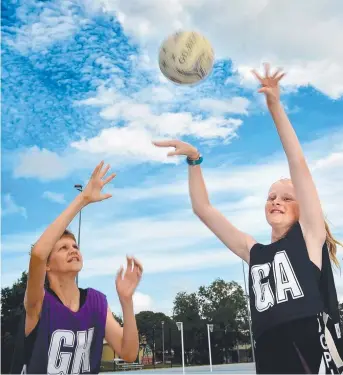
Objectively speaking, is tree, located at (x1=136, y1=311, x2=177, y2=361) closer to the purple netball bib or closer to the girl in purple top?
the girl in purple top

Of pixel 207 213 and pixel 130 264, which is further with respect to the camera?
pixel 207 213

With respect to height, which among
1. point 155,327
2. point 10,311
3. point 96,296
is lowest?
point 96,296

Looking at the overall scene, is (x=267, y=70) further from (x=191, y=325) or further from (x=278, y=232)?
(x=191, y=325)

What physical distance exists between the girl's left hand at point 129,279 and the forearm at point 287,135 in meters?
1.77

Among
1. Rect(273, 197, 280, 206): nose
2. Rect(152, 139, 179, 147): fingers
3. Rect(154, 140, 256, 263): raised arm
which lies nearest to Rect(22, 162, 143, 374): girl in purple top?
Rect(152, 139, 179, 147): fingers

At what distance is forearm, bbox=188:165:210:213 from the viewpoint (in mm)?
5078

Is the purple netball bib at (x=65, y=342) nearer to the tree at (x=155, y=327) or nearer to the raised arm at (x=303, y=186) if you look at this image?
the raised arm at (x=303, y=186)

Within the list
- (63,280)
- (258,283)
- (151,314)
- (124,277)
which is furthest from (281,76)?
(151,314)

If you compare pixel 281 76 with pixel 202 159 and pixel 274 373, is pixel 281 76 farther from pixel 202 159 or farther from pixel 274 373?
pixel 274 373

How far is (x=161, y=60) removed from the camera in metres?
6.12

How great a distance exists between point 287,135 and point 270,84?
528 millimetres

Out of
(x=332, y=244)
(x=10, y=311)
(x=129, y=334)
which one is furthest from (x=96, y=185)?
(x=10, y=311)

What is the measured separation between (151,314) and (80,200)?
93416 mm

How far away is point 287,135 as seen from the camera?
165 inches
